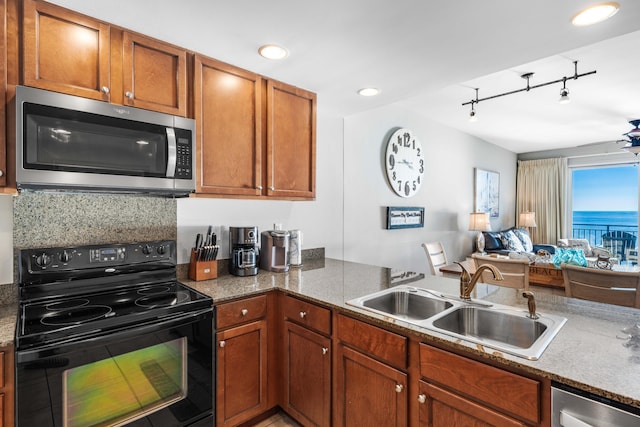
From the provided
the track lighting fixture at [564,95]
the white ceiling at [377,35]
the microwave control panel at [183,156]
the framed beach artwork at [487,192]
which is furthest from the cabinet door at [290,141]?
the framed beach artwork at [487,192]

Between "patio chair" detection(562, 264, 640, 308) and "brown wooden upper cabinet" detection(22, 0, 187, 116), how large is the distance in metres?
2.70

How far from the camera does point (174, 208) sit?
2117 mm

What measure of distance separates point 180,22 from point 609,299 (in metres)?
2.98

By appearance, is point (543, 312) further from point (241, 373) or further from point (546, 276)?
point (546, 276)

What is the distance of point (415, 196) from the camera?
4.39 m

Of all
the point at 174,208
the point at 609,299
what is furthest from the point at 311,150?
the point at 609,299

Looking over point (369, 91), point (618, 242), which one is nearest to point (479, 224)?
point (618, 242)

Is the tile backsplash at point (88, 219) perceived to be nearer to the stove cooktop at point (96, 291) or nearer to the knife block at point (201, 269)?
the stove cooktop at point (96, 291)

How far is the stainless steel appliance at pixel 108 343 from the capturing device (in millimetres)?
1239

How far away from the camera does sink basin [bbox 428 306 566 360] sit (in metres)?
1.31

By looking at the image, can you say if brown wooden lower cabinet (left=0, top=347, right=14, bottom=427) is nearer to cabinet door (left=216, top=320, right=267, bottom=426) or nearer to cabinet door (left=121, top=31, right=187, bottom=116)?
cabinet door (left=216, top=320, right=267, bottom=426)

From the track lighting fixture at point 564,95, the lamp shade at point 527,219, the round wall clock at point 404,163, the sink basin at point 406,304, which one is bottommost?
the sink basin at point 406,304

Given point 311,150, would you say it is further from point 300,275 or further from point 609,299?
point 609,299

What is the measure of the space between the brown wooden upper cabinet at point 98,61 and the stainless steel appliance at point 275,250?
995mm
